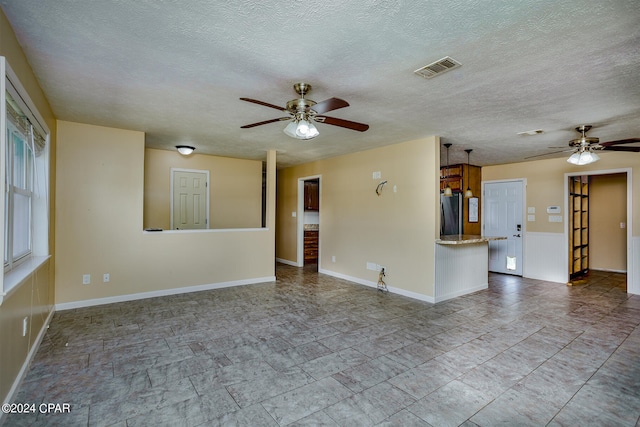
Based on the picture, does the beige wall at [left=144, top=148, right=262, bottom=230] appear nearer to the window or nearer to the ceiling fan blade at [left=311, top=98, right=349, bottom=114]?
the window

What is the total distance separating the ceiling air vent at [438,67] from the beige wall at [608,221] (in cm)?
693

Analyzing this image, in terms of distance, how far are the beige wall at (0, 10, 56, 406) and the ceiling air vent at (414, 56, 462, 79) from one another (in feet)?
8.86

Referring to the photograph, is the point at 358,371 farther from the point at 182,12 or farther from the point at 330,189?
the point at 330,189

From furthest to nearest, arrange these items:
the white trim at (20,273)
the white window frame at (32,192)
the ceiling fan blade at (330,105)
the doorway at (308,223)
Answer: the doorway at (308,223)
the ceiling fan blade at (330,105)
the white trim at (20,273)
the white window frame at (32,192)

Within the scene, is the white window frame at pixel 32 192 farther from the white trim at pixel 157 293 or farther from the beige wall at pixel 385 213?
the beige wall at pixel 385 213

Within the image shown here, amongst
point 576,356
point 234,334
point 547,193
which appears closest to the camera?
point 576,356

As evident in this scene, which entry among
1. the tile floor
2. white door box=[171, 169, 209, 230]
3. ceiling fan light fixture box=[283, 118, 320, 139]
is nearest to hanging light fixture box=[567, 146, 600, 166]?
the tile floor

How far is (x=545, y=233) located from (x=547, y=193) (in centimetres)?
79

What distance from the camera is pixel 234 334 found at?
3.25m

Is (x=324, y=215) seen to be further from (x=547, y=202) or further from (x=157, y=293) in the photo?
(x=547, y=202)

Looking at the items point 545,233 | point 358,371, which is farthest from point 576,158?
point 358,371

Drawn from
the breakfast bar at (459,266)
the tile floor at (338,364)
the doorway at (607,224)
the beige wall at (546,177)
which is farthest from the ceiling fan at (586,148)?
the doorway at (607,224)

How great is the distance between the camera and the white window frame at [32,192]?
174 centimetres

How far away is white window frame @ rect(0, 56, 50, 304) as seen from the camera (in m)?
1.74
